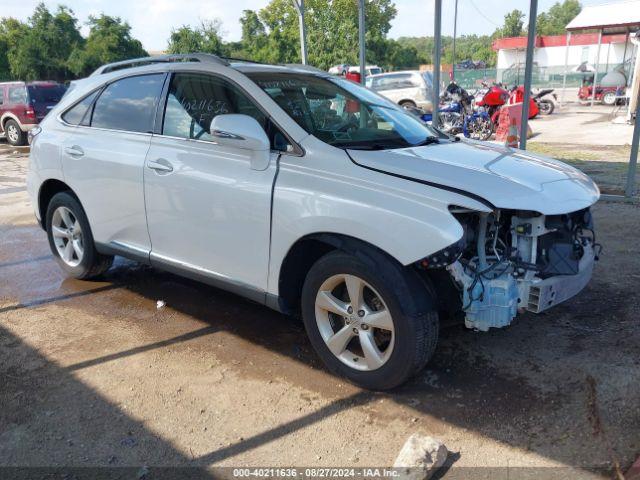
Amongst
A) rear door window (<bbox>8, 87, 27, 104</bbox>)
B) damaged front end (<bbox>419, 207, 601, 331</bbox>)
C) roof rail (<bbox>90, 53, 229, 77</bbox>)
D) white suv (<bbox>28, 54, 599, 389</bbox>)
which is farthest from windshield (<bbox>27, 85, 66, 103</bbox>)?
damaged front end (<bbox>419, 207, 601, 331</bbox>)

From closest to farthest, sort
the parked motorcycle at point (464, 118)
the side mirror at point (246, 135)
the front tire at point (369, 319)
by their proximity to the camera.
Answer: the front tire at point (369, 319) → the side mirror at point (246, 135) → the parked motorcycle at point (464, 118)

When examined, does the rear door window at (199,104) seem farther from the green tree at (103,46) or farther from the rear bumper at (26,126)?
the green tree at (103,46)

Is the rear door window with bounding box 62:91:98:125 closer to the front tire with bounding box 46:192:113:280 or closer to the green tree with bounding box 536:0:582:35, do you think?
the front tire with bounding box 46:192:113:280

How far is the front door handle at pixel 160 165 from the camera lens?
12.8 ft

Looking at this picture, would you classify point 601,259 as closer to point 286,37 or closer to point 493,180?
point 493,180

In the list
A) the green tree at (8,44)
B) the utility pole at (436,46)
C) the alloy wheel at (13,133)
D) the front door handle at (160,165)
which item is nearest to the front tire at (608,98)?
the utility pole at (436,46)

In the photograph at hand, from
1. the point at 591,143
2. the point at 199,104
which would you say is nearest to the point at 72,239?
the point at 199,104

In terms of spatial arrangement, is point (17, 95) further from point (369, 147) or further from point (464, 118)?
point (369, 147)

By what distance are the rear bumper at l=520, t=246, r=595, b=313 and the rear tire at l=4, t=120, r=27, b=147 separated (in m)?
17.5

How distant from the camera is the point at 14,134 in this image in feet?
56.4

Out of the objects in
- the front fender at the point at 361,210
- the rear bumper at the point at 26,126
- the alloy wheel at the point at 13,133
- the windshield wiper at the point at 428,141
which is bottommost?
the alloy wheel at the point at 13,133

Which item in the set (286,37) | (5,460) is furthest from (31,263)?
(286,37)

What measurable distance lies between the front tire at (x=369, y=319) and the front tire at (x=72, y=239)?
2395 millimetres

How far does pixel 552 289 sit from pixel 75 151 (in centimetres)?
375
